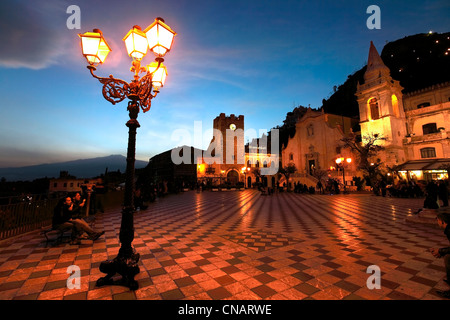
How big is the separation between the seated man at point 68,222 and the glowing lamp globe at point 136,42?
4.27m

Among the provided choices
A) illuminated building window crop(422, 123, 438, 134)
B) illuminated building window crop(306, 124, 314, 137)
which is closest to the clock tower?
illuminated building window crop(306, 124, 314, 137)

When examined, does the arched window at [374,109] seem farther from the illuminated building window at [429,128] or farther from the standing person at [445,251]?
the standing person at [445,251]

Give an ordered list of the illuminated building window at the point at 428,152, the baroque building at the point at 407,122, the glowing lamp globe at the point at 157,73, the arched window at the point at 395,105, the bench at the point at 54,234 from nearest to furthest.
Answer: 1. the glowing lamp globe at the point at 157,73
2. the bench at the point at 54,234
3. the baroque building at the point at 407,122
4. the illuminated building window at the point at 428,152
5. the arched window at the point at 395,105

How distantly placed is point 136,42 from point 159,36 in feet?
1.68

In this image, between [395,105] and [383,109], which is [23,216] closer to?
[383,109]

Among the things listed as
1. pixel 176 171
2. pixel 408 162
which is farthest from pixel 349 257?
pixel 176 171

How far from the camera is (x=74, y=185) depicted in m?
42.7

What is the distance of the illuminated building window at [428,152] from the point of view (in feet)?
74.3

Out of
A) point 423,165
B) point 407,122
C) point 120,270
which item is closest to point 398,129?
point 407,122

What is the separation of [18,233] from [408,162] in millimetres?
35120

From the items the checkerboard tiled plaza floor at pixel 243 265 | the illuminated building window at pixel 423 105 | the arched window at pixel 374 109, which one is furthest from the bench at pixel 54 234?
the illuminated building window at pixel 423 105

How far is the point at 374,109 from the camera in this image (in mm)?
27469

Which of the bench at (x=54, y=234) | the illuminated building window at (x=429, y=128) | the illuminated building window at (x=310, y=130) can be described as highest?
the illuminated building window at (x=310, y=130)
